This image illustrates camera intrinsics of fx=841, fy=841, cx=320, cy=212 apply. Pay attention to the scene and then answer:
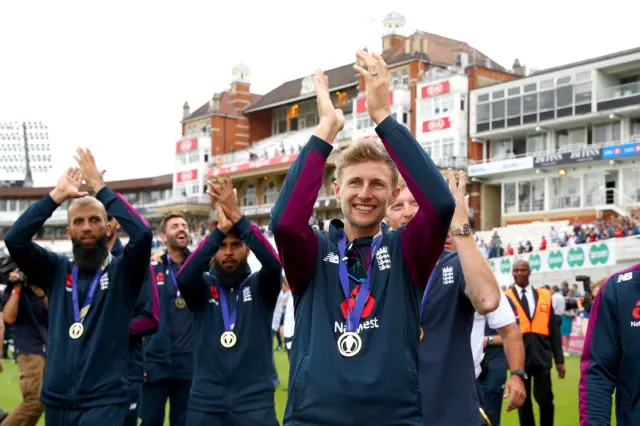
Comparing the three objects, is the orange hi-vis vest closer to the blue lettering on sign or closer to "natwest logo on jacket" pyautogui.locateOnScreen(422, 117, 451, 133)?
the blue lettering on sign

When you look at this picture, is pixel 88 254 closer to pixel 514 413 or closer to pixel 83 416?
pixel 83 416

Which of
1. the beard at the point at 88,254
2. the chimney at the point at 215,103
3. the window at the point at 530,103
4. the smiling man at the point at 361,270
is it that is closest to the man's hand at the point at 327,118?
the smiling man at the point at 361,270

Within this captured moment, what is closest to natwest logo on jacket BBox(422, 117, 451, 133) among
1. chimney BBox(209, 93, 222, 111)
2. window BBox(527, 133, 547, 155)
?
window BBox(527, 133, 547, 155)

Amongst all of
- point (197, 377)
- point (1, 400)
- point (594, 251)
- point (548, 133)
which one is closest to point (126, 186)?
point (548, 133)

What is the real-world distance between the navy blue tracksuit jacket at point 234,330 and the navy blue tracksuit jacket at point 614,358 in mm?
2774

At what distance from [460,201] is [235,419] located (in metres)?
2.87

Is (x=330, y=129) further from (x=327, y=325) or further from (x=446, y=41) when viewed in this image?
(x=446, y=41)

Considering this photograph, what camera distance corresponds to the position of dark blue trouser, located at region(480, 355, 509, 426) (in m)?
9.08

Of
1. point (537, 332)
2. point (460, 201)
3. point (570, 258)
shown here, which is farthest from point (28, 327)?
point (570, 258)

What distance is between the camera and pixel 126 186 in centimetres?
8656

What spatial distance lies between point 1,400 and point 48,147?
255 feet

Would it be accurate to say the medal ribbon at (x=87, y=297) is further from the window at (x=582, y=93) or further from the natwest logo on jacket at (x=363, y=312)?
the window at (x=582, y=93)

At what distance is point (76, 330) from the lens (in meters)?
5.89

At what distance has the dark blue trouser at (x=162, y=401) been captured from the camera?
8320mm
